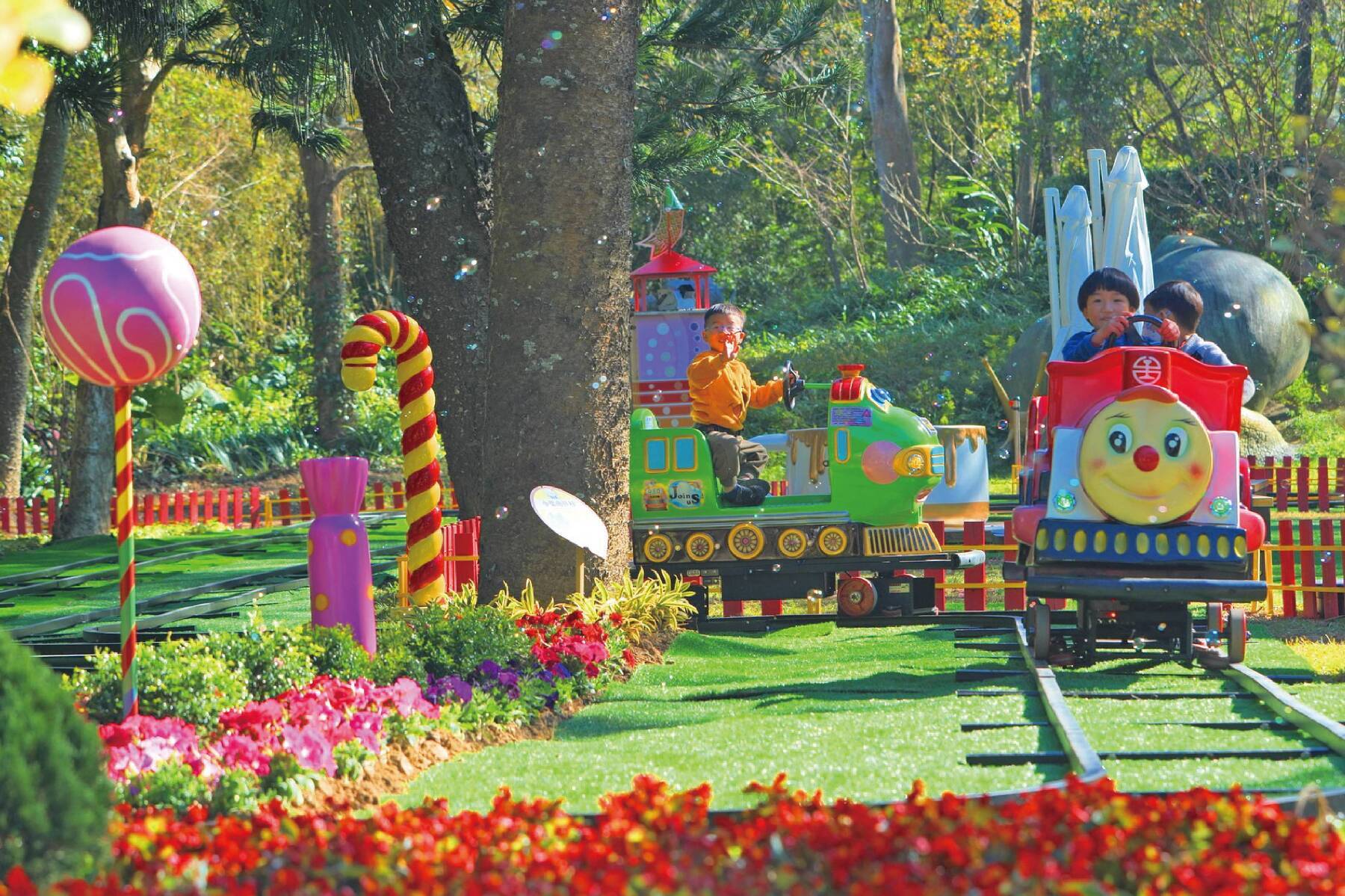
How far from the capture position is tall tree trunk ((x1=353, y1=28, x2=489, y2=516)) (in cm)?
1191

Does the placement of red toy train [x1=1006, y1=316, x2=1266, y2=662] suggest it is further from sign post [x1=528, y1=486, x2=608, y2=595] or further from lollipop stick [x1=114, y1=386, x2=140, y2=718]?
lollipop stick [x1=114, y1=386, x2=140, y2=718]

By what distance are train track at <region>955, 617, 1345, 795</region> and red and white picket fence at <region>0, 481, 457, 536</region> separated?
13.8 meters

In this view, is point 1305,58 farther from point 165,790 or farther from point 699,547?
point 165,790

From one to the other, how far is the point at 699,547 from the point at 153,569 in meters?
7.69

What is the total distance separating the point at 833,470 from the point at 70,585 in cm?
791

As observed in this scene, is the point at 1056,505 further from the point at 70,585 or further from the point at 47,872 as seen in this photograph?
the point at 70,585

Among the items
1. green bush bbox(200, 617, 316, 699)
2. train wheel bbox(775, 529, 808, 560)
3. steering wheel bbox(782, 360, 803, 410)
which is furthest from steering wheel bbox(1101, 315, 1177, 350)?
green bush bbox(200, 617, 316, 699)

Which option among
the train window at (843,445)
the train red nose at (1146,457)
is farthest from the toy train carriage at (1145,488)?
the train window at (843,445)

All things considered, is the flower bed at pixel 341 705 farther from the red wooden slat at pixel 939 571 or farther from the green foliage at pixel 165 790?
the red wooden slat at pixel 939 571

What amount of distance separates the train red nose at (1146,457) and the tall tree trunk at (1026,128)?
23666 millimetres

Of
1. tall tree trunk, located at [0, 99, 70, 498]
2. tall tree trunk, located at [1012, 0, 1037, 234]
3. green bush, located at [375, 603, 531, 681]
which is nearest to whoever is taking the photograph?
green bush, located at [375, 603, 531, 681]

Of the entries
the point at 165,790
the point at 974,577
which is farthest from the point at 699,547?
the point at 165,790

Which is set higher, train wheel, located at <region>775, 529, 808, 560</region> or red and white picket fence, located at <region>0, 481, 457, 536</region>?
red and white picket fence, located at <region>0, 481, 457, 536</region>

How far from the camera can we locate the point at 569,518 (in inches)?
338
